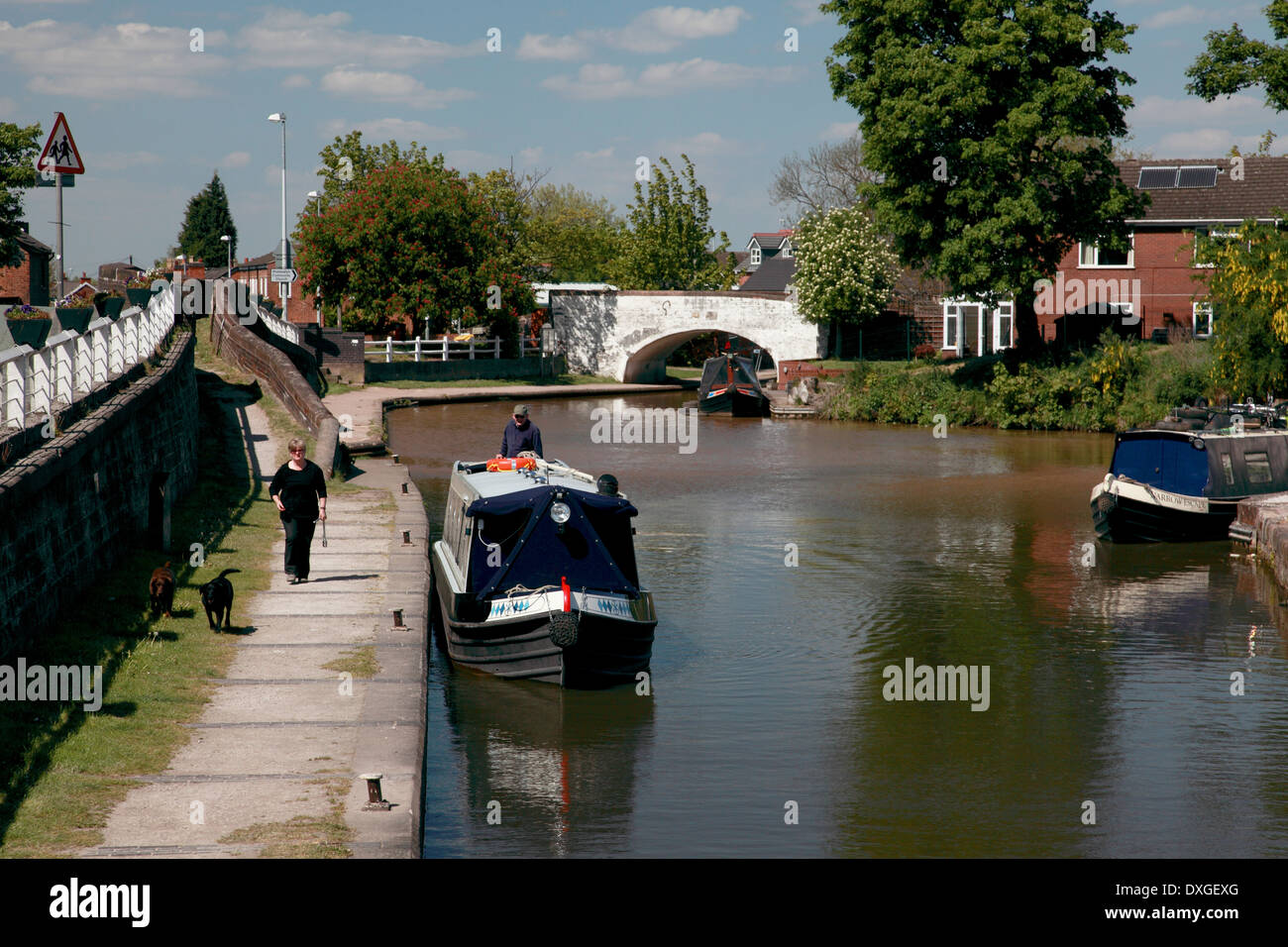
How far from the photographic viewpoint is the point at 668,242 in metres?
76.6

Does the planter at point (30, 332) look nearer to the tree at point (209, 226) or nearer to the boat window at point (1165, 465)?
the boat window at point (1165, 465)

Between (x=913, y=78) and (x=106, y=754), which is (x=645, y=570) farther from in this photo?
(x=913, y=78)

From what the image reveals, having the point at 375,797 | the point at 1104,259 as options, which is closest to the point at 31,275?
the point at 1104,259

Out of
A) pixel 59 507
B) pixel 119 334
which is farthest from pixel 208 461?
pixel 59 507

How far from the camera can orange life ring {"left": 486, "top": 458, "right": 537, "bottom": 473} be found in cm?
1719

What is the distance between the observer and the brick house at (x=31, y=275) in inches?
2899

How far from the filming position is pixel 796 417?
162 feet

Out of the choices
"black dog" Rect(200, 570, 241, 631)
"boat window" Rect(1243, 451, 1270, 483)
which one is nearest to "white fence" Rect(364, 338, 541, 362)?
"boat window" Rect(1243, 451, 1270, 483)

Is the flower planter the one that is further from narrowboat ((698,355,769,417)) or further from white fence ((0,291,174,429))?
narrowboat ((698,355,769,417))

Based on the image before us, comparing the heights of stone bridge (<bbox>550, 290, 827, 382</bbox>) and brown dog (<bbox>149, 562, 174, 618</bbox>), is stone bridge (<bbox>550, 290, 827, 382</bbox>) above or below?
above

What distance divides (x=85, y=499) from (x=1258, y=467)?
809 inches

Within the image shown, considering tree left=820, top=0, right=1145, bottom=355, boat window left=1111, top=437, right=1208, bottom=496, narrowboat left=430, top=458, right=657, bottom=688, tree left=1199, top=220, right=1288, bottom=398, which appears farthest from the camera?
tree left=820, top=0, right=1145, bottom=355

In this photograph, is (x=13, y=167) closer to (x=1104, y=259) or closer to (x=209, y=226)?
(x=1104, y=259)

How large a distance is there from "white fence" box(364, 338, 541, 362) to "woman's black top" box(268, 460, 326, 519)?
3708cm
